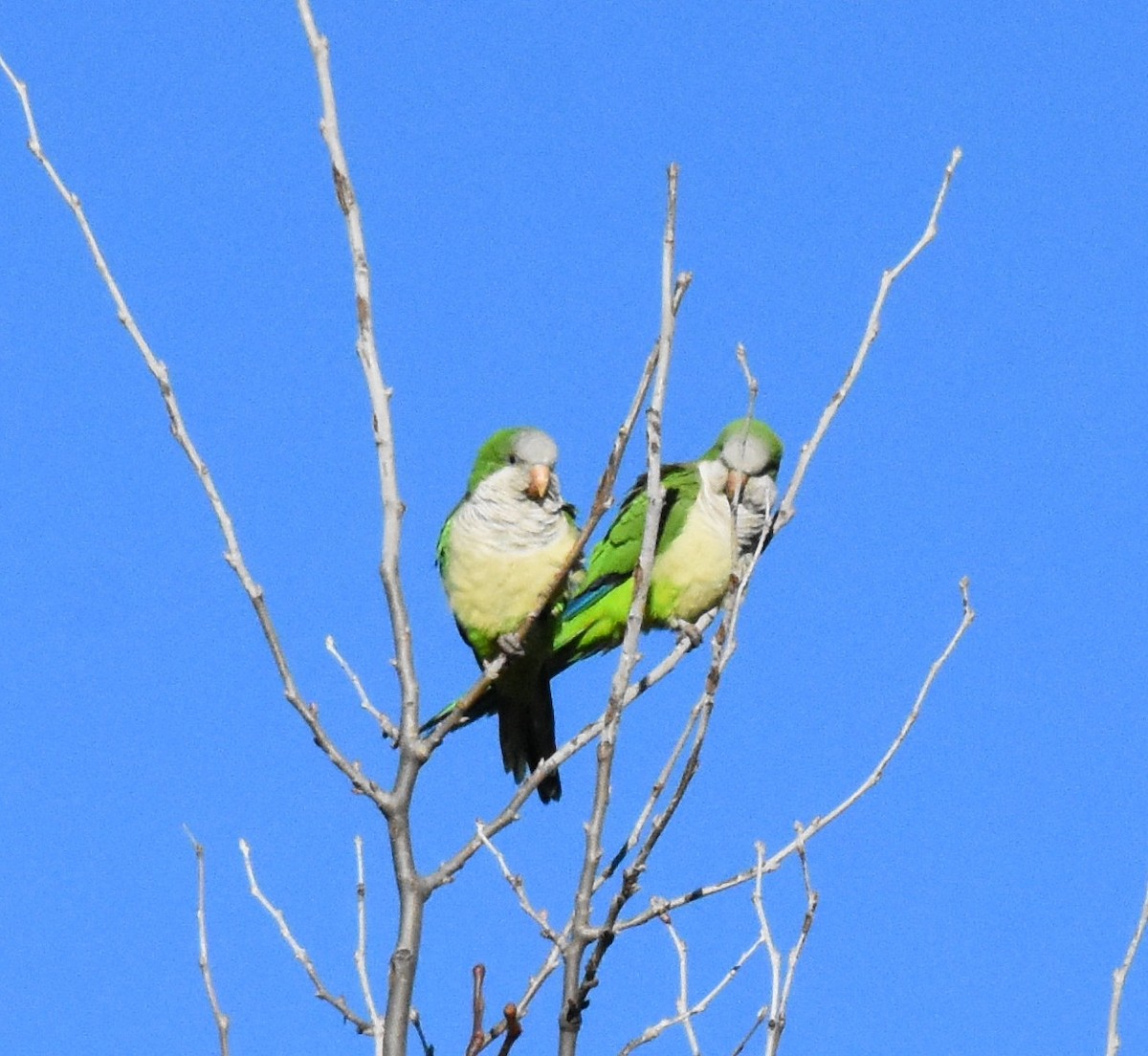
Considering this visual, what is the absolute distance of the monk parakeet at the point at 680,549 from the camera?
7.15 m

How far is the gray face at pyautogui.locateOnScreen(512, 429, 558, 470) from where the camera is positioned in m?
6.92

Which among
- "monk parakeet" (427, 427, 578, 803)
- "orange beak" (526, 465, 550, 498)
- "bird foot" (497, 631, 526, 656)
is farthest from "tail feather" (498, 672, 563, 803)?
"bird foot" (497, 631, 526, 656)

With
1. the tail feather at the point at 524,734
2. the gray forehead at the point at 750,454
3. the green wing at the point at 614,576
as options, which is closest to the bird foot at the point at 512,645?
the green wing at the point at 614,576

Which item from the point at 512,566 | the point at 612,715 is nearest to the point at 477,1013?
the point at 612,715

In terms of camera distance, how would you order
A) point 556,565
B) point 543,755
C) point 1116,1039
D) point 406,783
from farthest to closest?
point 543,755
point 556,565
point 406,783
point 1116,1039

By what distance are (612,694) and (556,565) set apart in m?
3.35

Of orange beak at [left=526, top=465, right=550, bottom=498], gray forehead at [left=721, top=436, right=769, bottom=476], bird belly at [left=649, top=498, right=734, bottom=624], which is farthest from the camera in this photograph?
gray forehead at [left=721, top=436, right=769, bottom=476]

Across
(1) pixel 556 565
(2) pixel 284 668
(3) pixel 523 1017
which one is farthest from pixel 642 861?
(1) pixel 556 565

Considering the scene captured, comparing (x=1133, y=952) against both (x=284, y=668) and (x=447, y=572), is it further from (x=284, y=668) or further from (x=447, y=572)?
(x=447, y=572)

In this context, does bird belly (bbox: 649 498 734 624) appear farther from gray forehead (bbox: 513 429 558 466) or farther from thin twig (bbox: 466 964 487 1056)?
thin twig (bbox: 466 964 487 1056)

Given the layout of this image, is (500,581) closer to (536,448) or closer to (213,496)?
(536,448)

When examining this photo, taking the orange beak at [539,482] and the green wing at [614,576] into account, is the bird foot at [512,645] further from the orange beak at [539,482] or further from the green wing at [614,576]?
the green wing at [614,576]

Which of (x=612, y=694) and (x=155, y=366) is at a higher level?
(x=155, y=366)

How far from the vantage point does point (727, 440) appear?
7.48 metres
